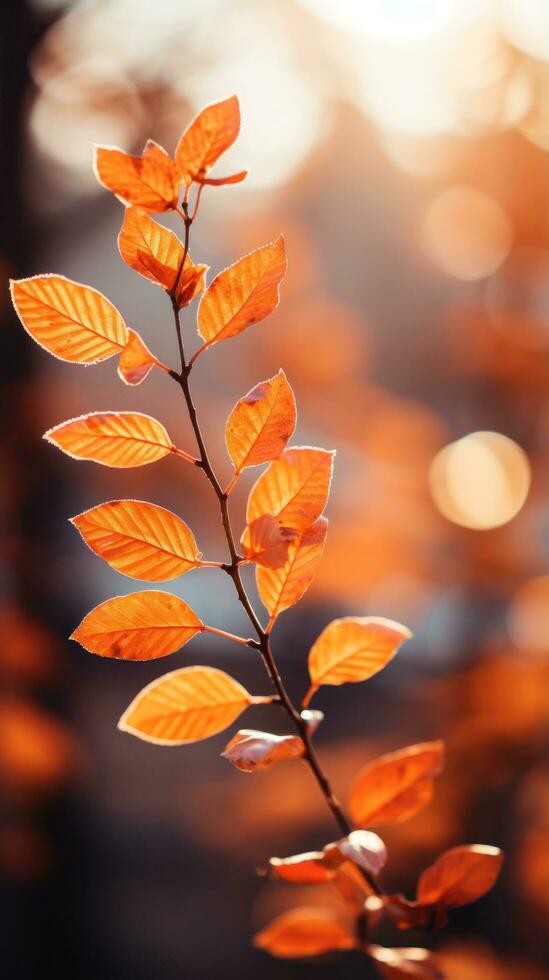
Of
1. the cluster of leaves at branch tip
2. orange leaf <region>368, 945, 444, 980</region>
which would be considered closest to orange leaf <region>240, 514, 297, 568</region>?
the cluster of leaves at branch tip

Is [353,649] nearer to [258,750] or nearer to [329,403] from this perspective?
[258,750]

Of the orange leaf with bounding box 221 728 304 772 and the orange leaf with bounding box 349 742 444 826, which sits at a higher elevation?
the orange leaf with bounding box 221 728 304 772

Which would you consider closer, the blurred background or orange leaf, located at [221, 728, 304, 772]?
orange leaf, located at [221, 728, 304, 772]

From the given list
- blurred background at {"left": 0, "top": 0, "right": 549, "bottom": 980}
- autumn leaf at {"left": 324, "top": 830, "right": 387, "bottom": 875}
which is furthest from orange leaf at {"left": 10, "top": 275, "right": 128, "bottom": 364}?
blurred background at {"left": 0, "top": 0, "right": 549, "bottom": 980}

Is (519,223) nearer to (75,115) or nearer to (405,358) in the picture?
(405,358)

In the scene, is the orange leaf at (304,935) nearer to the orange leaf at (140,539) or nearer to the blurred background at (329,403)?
the orange leaf at (140,539)

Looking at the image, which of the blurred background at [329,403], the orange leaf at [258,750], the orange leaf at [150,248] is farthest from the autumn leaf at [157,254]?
the blurred background at [329,403]

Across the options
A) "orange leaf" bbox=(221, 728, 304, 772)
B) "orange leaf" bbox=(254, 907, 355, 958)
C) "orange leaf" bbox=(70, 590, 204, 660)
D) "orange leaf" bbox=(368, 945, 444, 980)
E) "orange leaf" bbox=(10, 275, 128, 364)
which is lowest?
"orange leaf" bbox=(254, 907, 355, 958)

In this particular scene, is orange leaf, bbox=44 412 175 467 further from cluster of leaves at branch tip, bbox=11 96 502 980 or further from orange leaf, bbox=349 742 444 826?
orange leaf, bbox=349 742 444 826

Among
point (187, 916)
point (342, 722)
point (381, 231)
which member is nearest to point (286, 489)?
point (381, 231)
